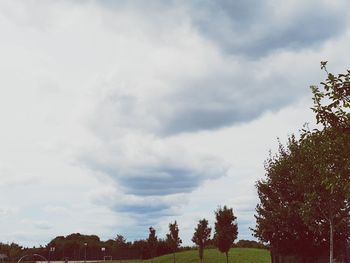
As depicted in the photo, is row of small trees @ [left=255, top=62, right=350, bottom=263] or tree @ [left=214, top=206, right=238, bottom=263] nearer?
row of small trees @ [left=255, top=62, right=350, bottom=263]

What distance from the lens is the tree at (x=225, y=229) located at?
5431cm

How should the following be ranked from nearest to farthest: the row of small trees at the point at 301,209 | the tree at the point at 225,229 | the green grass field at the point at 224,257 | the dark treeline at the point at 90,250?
the row of small trees at the point at 301,209, the tree at the point at 225,229, the green grass field at the point at 224,257, the dark treeline at the point at 90,250

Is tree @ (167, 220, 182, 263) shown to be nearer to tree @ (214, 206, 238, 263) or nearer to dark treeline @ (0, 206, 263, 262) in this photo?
dark treeline @ (0, 206, 263, 262)

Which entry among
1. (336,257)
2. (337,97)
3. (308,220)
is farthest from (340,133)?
(336,257)

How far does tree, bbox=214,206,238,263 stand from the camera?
2138 inches

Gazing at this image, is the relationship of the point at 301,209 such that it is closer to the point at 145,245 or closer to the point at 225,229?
the point at 225,229

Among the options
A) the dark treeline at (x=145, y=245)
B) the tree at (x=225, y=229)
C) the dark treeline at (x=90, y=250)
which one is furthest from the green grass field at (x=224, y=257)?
the dark treeline at (x=90, y=250)

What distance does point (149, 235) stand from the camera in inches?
3071

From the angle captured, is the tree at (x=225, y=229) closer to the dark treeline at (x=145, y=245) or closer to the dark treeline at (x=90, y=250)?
the dark treeline at (x=145, y=245)

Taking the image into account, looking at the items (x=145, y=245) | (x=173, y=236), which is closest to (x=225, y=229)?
(x=173, y=236)

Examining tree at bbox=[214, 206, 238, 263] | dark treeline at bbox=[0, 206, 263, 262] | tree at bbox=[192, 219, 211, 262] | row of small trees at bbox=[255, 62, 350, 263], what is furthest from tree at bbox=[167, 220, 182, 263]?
row of small trees at bbox=[255, 62, 350, 263]

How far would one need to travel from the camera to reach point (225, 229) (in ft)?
180

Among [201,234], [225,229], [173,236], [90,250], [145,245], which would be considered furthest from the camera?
[90,250]

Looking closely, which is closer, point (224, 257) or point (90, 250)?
point (224, 257)
